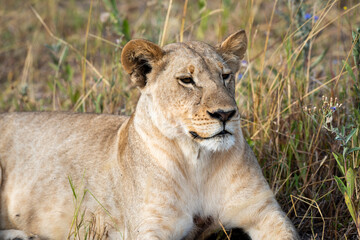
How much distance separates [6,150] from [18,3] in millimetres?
4677

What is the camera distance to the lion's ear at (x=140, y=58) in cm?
297

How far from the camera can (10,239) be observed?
11.4 ft

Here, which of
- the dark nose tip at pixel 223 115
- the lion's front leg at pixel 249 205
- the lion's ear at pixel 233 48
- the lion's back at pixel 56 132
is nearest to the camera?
the dark nose tip at pixel 223 115

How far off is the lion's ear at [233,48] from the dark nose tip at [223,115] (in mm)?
585

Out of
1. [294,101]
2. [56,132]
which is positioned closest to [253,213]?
[294,101]

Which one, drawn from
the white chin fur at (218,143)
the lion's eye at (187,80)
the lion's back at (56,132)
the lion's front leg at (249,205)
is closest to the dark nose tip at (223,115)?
the white chin fur at (218,143)

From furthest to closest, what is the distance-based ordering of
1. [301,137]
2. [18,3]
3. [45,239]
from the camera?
[18,3] < [301,137] < [45,239]

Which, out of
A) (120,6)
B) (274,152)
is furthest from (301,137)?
(120,6)

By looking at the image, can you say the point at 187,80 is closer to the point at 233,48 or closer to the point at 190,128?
the point at 190,128

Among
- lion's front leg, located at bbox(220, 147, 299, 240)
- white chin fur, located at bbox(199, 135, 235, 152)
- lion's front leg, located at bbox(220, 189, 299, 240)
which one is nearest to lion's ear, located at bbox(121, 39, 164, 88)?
white chin fur, located at bbox(199, 135, 235, 152)

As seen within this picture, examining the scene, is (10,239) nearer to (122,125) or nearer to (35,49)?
(122,125)

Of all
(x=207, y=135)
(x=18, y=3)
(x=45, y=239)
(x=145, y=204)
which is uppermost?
(x=18, y=3)

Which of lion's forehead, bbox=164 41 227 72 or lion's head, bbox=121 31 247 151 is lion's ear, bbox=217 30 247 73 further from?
lion's forehead, bbox=164 41 227 72

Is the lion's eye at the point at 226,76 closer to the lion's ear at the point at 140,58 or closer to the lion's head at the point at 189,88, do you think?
the lion's head at the point at 189,88
